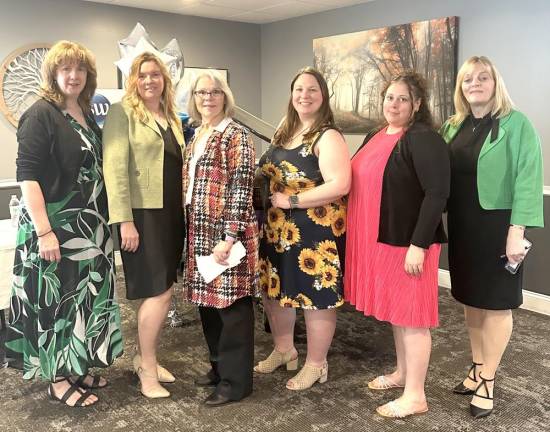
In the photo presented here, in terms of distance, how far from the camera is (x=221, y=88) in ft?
7.19

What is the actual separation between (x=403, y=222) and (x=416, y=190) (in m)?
0.13

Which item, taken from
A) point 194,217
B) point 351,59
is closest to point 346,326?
point 194,217

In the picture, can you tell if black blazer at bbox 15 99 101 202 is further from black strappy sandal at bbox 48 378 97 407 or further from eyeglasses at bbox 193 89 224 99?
black strappy sandal at bbox 48 378 97 407

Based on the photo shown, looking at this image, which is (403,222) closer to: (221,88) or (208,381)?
(221,88)

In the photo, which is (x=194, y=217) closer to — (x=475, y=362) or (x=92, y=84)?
(x=92, y=84)

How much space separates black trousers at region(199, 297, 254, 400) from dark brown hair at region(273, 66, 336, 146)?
2.40ft

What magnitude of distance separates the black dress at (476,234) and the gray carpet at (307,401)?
1.68 feet

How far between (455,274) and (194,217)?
45.0 inches

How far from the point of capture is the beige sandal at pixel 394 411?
2238 millimetres

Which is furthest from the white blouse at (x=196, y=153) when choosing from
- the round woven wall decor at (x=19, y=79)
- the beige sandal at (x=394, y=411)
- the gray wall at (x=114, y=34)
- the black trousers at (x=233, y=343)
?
the gray wall at (x=114, y=34)

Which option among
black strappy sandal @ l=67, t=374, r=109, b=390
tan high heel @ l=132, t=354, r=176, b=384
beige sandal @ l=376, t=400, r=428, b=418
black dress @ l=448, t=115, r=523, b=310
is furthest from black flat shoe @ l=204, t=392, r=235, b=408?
black dress @ l=448, t=115, r=523, b=310

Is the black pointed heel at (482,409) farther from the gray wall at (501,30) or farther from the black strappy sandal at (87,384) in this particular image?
the gray wall at (501,30)

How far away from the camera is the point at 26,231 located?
Result: 2.17 m

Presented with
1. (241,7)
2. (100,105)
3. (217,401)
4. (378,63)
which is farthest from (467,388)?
(241,7)
